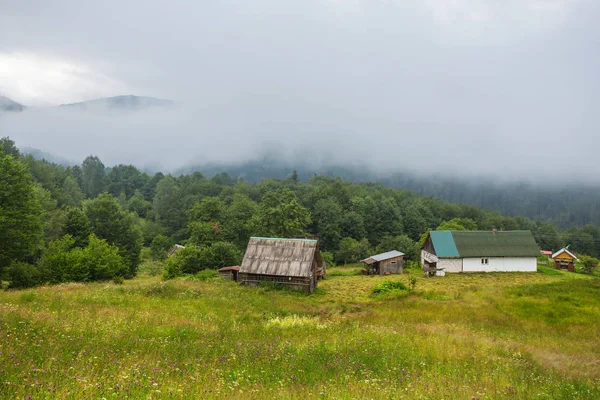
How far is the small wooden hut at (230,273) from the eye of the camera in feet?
127

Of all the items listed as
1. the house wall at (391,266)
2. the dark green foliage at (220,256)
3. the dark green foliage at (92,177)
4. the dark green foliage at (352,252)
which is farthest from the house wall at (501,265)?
the dark green foliage at (92,177)

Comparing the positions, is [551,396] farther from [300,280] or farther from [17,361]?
[300,280]

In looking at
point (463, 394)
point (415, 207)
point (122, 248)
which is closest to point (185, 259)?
point (122, 248)

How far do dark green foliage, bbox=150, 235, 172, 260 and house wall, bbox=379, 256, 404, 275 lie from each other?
46.1 metres

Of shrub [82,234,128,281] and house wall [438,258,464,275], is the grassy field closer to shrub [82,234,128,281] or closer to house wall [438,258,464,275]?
shrub [82,234,128,281]

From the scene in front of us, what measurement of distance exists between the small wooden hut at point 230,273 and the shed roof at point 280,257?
16.8 feet

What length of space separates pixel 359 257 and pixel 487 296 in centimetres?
3898

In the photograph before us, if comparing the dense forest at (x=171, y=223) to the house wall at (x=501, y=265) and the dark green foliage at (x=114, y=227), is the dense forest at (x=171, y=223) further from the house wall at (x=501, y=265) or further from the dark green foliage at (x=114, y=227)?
the house wall at (x=501, y=265)

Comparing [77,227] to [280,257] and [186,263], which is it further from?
[280,257]

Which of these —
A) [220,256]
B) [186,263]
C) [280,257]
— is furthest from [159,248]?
[280,257]

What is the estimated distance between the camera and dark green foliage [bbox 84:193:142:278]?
4844cm

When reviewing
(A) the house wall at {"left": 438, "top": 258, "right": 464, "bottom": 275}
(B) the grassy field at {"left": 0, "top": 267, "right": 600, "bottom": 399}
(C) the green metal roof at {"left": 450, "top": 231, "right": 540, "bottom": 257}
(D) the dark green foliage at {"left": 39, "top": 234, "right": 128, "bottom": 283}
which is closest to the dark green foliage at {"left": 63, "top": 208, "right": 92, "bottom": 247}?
(D) the dark green foliage at {"left": 39, "top": 234, "right": 128, "bottom": 283}

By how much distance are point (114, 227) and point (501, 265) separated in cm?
5542

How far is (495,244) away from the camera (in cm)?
5181
